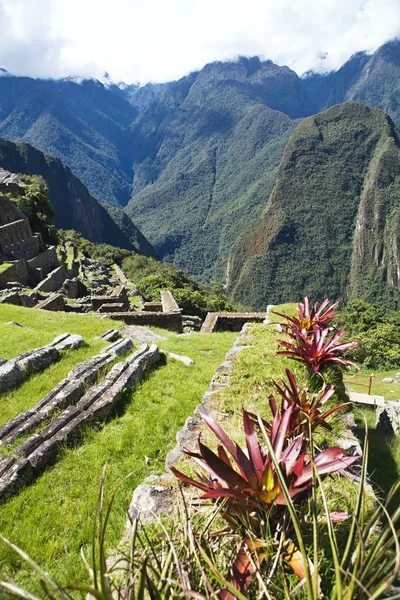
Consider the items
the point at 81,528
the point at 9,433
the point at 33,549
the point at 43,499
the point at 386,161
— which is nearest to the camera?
the point at 33,549

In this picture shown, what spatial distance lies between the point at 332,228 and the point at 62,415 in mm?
183710

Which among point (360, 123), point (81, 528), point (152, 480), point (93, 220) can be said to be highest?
point (360, 123)

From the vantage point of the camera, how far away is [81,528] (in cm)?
347

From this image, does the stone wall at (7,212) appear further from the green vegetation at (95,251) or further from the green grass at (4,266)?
the green vegetation at (95,251)

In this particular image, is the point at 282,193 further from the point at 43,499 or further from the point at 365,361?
the point at 43,499

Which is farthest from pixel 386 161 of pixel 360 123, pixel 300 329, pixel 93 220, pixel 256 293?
pixel 300 329

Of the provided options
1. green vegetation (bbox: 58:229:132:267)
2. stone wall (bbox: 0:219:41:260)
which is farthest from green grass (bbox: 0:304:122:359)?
green vegetation (bbox: 58:229:132:267)

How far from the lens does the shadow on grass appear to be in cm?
591

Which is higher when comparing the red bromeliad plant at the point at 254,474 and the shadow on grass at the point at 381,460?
the red bromeliad plant at the point at 254,474

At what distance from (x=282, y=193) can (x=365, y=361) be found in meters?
170

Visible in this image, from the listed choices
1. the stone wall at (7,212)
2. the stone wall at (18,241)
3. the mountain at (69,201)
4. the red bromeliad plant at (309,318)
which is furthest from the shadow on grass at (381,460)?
the mountain at (69,201)

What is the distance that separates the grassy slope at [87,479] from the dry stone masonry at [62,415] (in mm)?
155

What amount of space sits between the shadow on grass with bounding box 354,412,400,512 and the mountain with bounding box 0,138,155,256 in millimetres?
134731

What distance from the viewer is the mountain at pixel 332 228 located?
149125 mm
